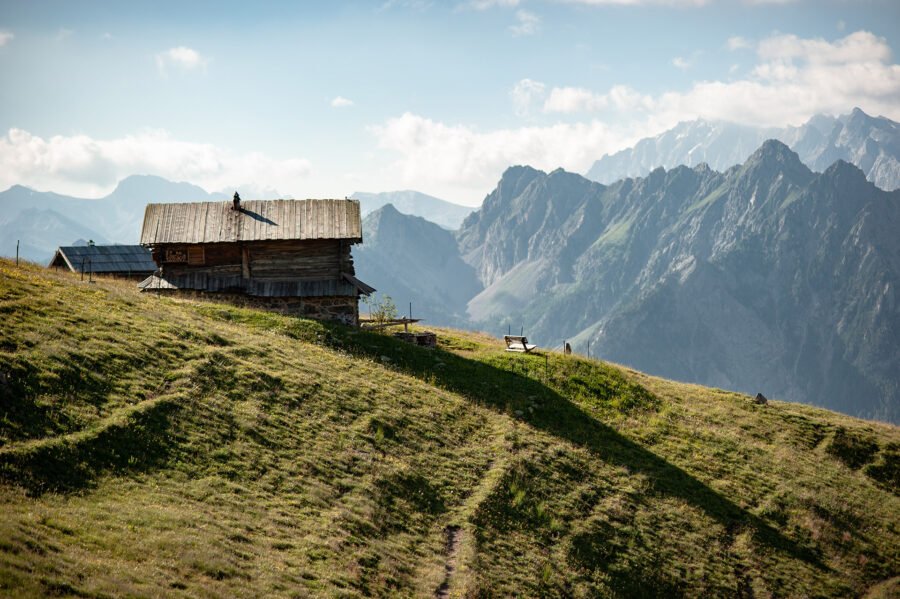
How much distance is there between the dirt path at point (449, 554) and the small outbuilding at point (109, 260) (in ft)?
173

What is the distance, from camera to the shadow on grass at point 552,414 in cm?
3080

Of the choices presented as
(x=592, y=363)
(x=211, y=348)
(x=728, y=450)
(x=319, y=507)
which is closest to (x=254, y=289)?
(x=211, y=348)

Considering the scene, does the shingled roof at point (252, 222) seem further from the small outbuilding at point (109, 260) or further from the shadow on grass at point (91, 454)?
the shadow on grass at point (91, 454)

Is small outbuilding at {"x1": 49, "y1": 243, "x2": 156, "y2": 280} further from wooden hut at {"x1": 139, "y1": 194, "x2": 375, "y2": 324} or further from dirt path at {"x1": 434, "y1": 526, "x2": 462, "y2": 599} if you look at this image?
dirt path at {"x1": 434, "y1": 526, "x2": 462, "y2": 599}

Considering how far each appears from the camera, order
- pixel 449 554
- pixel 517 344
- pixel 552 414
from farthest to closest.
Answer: pixel 517 344 → pixel 552 414 → pixel 449 554

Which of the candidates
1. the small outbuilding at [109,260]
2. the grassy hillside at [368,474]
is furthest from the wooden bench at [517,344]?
the small outbuilding at [109,260]

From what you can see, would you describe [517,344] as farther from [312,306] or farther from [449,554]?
[449,554]

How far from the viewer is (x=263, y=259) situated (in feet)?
158

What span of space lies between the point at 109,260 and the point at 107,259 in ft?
0.85

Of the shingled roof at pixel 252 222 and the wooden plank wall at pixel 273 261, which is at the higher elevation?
the shingled roof at pixel 252 222

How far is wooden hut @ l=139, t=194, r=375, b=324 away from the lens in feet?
153

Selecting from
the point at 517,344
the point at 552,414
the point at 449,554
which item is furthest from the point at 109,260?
the point at 449,554

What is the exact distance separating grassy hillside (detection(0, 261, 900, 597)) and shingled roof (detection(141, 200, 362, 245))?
7.69m

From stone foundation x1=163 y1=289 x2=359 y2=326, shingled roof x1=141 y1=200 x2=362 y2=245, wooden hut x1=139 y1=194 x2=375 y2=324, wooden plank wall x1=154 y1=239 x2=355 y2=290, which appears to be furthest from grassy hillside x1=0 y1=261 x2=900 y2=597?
shingled roof x1=141 y1=200 x2=362 y2=245
